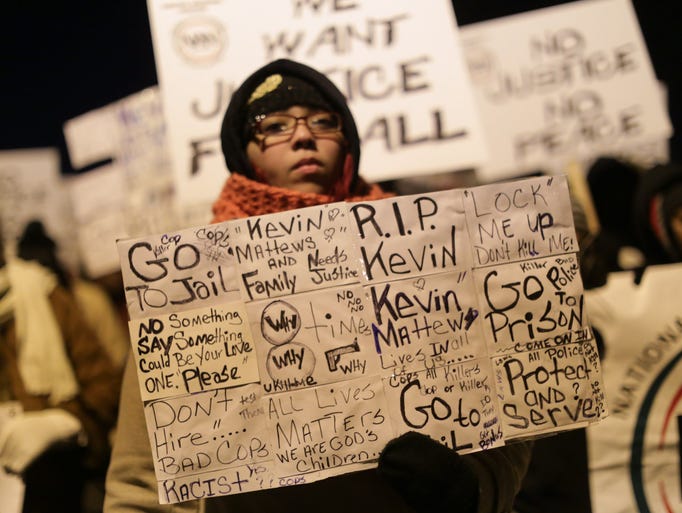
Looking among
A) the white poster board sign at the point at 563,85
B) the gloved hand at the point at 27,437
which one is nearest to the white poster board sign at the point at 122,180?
the gloved hand at the point at 27,437

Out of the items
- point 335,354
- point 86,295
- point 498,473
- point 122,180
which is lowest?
point 498,473

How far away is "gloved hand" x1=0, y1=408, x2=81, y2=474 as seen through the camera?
203cm

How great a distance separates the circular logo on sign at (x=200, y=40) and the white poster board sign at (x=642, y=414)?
5.12 feet

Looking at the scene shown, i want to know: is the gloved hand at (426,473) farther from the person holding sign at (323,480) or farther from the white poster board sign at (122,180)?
the white poster board sign at (122,180)

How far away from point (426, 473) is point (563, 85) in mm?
2293

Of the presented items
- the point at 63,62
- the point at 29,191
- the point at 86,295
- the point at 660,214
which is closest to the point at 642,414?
the point at 660,214

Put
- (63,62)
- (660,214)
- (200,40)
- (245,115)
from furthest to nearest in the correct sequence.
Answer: (63,62) < (660,214) < (200,40) < (245,115)

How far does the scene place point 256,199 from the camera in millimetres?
1499

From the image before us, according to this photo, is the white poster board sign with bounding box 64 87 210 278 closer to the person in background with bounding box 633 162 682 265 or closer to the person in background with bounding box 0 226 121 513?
the person in background with bounding box 0 226 121 513

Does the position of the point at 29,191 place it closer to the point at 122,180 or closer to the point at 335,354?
the point at 122,180

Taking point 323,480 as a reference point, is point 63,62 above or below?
above

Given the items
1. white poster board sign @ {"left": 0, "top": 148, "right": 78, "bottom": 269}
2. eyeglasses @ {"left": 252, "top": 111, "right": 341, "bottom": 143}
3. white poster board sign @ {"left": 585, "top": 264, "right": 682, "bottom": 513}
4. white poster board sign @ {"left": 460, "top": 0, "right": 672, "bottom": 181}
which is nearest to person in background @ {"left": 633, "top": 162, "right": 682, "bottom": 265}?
white poster board sign @ {"left": 460, "top": 0, "right": 672, "bottom": 181}

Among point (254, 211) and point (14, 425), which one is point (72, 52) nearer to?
point (14, 425)

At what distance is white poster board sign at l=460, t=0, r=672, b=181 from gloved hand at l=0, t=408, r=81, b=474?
2.05 m
